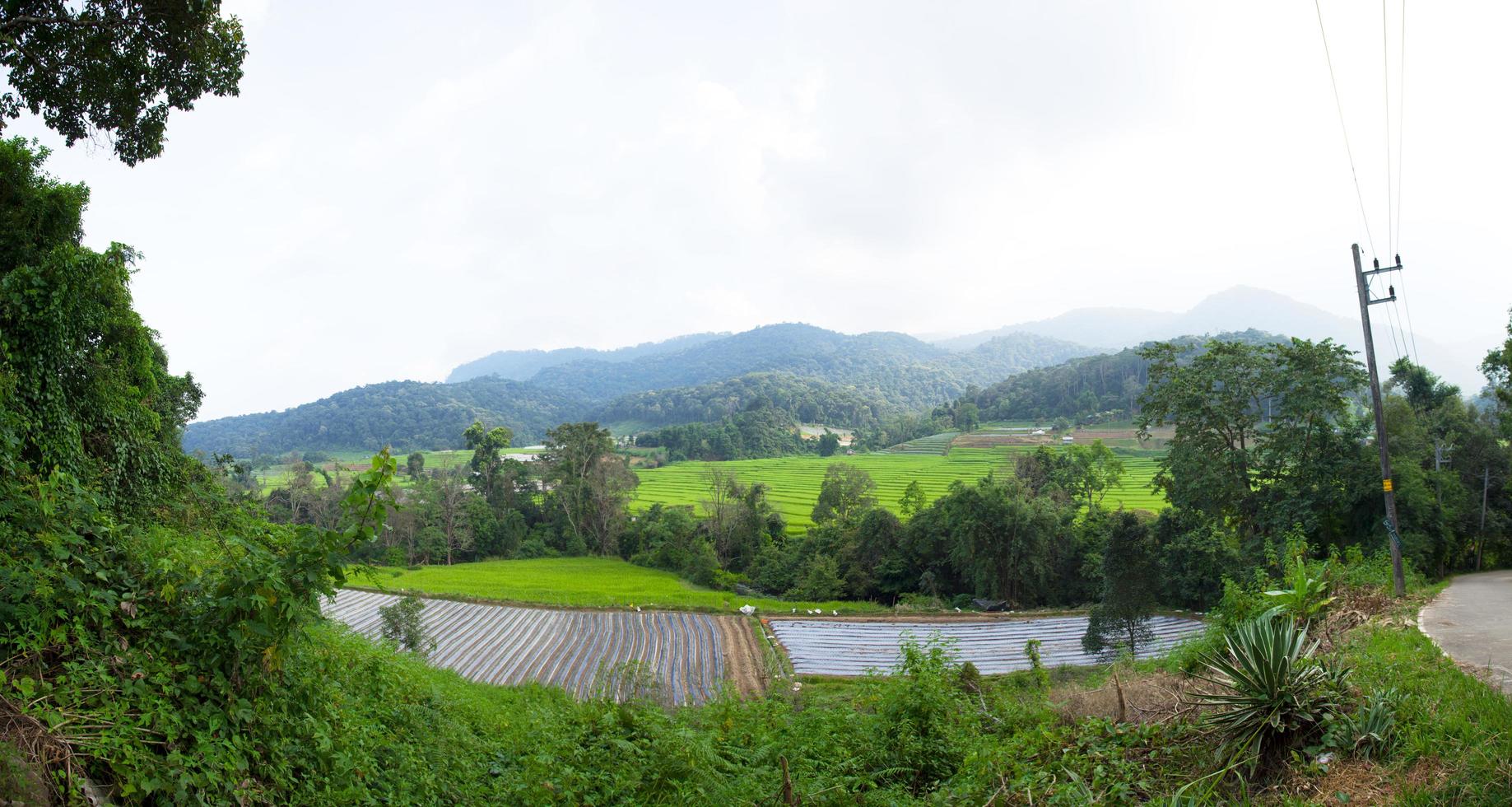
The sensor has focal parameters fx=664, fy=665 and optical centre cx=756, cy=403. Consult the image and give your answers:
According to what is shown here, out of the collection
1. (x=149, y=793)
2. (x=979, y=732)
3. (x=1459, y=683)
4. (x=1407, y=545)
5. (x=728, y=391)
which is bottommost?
(x=1407, y=545)

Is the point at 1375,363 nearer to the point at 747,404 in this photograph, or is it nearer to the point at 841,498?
the point at 841,498

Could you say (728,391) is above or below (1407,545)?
above

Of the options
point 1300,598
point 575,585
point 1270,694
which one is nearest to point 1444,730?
point 1270,694

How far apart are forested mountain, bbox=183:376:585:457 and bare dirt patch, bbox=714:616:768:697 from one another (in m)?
86.2

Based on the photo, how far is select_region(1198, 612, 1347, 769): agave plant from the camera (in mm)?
4207

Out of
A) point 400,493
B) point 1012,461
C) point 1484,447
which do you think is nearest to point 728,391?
point 400,493

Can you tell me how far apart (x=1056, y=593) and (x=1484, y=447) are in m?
13.1

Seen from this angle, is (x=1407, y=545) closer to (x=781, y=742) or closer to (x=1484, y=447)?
(x=1484, y=447)

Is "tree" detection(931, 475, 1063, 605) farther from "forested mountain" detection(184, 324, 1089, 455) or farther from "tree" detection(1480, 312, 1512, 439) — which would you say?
"forested mountain" detection(184, 324, 1089, 455)

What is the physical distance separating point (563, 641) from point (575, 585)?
10.2 metres

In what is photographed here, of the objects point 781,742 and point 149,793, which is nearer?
point 149,793

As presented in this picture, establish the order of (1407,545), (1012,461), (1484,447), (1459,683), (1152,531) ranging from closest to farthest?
(1459,683) < (1407,545) < (1152,531) < (1484,447) < (1012,461)

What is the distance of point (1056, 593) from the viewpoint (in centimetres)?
2566

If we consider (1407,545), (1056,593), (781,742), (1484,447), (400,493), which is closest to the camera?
(781,742)
